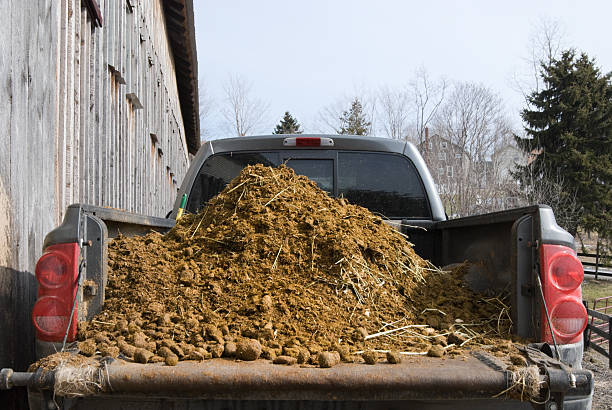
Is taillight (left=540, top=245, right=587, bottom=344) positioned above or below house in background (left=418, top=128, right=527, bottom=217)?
below

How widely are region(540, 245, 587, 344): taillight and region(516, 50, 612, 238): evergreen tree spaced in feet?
112

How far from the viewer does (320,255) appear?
287 centimetres

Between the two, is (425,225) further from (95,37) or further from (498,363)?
(95,37)

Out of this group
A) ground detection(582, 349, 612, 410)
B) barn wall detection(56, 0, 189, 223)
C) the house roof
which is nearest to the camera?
barn wall detection(56, 0, 189, 223)

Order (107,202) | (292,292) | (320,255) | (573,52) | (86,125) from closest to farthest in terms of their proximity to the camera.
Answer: (292,292) → (320,255) → (86,125) → (107,202) → (573,52)

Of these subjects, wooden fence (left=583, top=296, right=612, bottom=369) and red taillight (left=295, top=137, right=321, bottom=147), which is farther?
wooden fence (left=583, top=296, right=612, bottom=369)

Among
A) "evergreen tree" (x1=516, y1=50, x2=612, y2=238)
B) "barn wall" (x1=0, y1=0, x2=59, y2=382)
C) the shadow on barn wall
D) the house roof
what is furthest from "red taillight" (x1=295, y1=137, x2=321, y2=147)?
"evergreen tree" (x1=516, y1=50, x2=612, y2=238)

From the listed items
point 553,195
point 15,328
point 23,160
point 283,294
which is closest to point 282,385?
point 283,294

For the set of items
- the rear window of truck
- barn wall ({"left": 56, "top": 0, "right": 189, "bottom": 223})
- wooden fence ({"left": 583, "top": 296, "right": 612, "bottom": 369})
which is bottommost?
wooden fence ({"left": 583, "top": 296, "right": 612, "bottom": 369})

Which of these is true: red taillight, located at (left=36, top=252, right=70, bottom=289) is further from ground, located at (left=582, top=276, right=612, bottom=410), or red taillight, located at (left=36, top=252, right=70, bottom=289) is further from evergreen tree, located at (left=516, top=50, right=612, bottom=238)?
evergreen tree, located at (left=516, top=50, right=612, bottom=238)

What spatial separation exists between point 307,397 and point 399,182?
267 centimetres

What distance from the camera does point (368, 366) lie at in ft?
6.93

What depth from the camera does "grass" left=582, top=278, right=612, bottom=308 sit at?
25406 millimetres

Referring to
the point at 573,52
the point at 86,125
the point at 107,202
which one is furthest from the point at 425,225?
the point at 573,52
